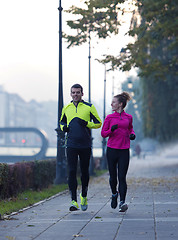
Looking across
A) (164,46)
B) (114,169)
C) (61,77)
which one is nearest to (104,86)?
(164,46)

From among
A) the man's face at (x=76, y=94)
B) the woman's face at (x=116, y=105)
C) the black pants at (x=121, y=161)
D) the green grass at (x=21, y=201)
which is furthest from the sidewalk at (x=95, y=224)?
the man's face at (x=76, y=94)

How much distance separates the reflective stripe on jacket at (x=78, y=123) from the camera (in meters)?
9.33

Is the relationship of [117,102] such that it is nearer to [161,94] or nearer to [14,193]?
[14,193]

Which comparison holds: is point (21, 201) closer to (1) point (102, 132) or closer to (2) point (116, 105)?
(1) point (102, 132)

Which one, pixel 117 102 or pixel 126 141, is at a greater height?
pixel 117 102

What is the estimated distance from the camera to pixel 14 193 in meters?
13.0

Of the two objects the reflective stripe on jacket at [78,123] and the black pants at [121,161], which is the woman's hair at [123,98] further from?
the black pants at [121,161]

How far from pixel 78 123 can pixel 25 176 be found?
550cm

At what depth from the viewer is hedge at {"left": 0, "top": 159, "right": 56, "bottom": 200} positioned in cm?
1212

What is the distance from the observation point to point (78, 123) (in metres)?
9.34

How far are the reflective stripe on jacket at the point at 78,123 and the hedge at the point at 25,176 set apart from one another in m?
2.84

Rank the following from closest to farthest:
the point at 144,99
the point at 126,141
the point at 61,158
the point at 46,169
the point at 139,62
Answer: the point at 126,141
the point at 46,169
the point at 61,158
the point at 139,62
the point at 144,99

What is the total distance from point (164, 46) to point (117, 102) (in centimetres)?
2637

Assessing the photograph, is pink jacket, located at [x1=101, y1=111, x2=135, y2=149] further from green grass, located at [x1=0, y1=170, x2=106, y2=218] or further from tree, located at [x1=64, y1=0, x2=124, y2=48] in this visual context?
tree, located at [x1=64, y1=0, x2=124, y2=48]
